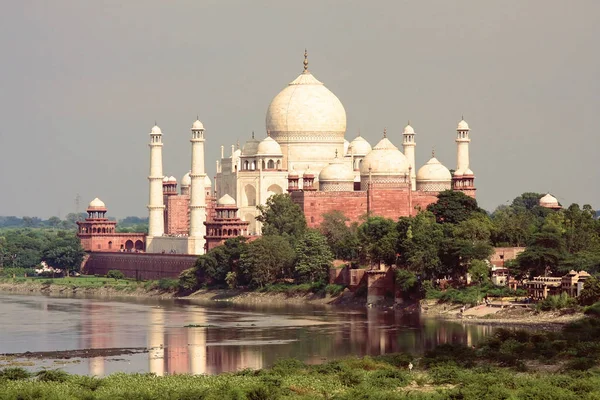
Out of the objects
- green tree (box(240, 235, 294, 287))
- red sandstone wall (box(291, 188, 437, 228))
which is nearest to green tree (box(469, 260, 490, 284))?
green tree (box(240, 235, 294, 287))

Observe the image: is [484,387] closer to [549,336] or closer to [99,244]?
[549,336]

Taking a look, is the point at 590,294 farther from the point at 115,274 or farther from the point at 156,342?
the point at 115,274

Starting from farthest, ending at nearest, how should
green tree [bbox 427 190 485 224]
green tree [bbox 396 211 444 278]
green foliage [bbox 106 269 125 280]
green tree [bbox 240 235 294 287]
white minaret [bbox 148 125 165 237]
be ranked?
white minaret [bbox 148 125 165 237] → green foliage [bbox 106 269 125 280] → green tree [bbox 427 190 485 224] → green tree [bbox 240 235 294 287] → green tree [bbox 396 211 444 278]

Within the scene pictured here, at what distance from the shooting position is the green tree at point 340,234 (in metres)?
70.7

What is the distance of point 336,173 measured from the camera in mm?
77438

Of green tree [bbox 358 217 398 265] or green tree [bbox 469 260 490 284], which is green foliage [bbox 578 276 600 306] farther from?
green tree [bbox 358 217 398 265]

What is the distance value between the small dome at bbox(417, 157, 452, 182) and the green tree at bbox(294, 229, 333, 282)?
9.88 m

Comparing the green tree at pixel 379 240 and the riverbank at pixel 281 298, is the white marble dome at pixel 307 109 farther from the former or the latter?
the green tree at pixel 379 240

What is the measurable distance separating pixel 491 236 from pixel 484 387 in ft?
96.7

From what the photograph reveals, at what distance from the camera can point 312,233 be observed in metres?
70.9

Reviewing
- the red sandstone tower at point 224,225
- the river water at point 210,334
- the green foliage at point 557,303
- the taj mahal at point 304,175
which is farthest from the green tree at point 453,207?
the green foliage at point 557,303

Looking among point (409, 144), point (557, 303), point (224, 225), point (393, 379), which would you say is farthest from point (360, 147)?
point (393, 379)

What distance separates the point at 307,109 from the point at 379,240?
16.4 m

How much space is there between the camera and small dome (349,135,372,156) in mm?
83812
